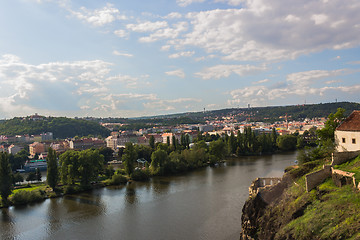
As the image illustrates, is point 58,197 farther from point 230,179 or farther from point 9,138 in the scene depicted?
point 9,138

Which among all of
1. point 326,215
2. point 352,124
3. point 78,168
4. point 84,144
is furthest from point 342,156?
point 84,144

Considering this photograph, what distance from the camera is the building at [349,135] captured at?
53.9ft

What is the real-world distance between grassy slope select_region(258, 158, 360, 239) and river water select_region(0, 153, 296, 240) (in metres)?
4.37

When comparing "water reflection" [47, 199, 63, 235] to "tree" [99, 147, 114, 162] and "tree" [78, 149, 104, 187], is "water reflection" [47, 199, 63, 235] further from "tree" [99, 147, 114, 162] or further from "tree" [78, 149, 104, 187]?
"tree" [99, 147, 114, 162]

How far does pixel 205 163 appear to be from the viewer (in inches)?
1727

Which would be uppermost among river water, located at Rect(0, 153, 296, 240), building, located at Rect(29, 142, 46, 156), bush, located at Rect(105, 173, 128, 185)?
building, located at Rect(29, 142, 46, 156)

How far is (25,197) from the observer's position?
1034 inches

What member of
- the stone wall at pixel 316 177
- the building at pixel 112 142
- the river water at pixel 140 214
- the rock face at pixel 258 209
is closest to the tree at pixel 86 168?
the river water at pixel 140 214

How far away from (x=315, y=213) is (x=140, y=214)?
45.6ft

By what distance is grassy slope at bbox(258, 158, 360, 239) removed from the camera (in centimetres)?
968

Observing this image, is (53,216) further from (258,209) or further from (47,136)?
(47,136)

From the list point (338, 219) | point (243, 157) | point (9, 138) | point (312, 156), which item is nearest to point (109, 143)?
point (9, 138)

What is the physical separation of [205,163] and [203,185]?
14.4 m

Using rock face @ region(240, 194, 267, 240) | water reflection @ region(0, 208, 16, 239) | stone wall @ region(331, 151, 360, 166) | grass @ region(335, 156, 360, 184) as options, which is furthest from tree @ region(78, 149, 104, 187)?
grass @ region(335, 156, 360, 184)
